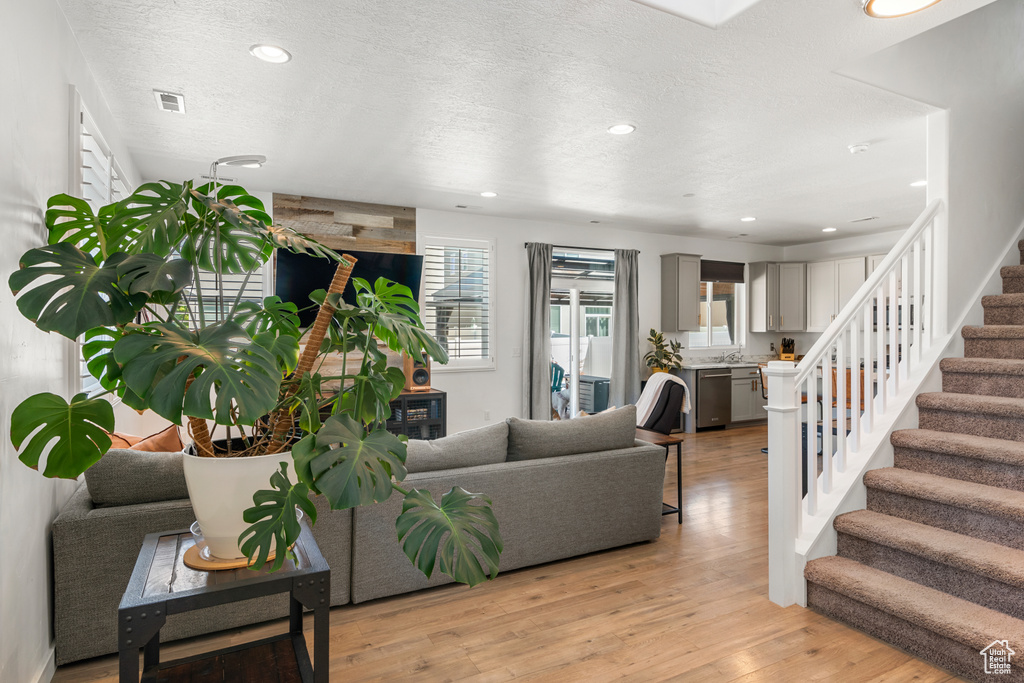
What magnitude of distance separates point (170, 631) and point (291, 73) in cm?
248

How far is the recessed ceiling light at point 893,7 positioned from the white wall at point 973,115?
0.81 meters

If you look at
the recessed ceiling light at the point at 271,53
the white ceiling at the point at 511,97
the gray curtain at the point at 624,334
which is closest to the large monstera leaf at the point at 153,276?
the white ceiling at the point at 511,97

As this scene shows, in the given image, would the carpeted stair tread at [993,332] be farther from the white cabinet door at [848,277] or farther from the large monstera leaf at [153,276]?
the white cabinet door at [848,277]

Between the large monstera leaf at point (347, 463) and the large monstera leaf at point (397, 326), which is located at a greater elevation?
the large monstera leaf at point (397, 326)

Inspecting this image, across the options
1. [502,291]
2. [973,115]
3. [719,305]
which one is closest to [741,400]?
[719,305]

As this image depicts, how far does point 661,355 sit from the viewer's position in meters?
7.29

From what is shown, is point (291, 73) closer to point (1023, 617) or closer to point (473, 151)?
point (473, 151)

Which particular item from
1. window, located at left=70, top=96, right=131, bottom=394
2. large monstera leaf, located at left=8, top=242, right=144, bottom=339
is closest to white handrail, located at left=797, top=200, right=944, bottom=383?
large monstera leaf, located at left=8, top=242, right=144, bottom=339

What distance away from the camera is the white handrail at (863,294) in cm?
271

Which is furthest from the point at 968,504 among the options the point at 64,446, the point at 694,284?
the point at 694,284

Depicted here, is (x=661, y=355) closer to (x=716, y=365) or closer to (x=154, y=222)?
(x=716, y=365)

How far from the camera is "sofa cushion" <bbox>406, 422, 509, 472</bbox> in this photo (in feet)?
9.26

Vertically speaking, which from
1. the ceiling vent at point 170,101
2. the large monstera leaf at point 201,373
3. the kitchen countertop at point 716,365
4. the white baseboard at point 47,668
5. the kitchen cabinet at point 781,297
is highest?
the ceiling vent at point 170,101

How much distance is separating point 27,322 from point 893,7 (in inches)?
125
